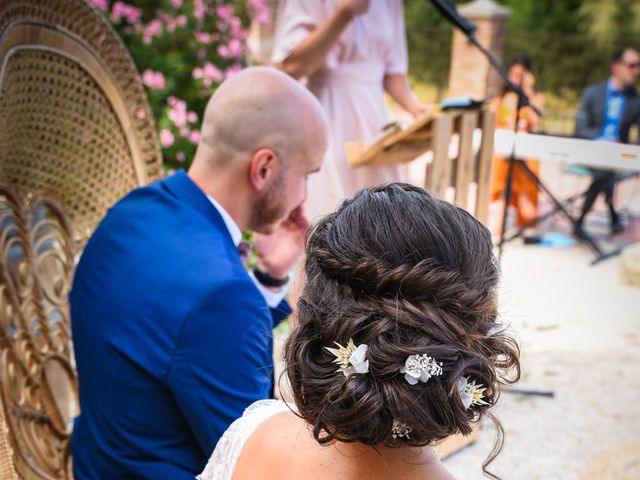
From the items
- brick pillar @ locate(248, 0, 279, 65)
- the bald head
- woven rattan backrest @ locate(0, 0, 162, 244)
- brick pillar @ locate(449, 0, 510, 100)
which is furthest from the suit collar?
brick pillar @ locate(449, 0, 510, 100)

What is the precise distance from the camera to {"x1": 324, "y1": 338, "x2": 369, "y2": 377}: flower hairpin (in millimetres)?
925

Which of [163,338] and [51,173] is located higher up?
[51,173]

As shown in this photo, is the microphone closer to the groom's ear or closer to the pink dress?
the pink dress

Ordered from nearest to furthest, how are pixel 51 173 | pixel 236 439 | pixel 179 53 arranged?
pixel 236 439 < pixel 51 173 < pixel 179 53

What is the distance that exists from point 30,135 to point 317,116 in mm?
746

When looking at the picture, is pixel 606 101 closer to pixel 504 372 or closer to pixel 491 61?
pixel 491 61

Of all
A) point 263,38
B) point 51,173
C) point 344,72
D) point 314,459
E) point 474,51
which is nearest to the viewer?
point 314,459

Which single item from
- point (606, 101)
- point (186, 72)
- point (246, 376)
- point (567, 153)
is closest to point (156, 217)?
point (246, 376)

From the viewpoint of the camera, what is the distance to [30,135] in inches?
72.3

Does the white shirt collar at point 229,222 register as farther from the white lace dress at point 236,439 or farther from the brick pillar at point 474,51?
the brick pillar at point 474,51

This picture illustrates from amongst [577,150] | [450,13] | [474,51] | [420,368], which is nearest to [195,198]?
[420,368]

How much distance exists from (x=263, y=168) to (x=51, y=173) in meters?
0.64

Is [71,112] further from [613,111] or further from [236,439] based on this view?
[613,111]

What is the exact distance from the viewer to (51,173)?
196 cm
